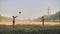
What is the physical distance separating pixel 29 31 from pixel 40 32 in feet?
1.96

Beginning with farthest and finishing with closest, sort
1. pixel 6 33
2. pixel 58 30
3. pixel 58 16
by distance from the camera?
pixel 58 16 < pixel 58 30 < pixel 6 33

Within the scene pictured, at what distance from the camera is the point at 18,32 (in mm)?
8797

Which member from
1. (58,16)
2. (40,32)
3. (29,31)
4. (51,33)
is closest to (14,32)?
(29,31)

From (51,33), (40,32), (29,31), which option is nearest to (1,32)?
(29,31)

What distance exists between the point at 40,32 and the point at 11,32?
1566mm

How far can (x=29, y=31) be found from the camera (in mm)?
9000

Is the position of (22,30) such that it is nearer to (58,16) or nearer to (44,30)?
(44,30)

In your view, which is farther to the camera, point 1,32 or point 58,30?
point 58,30

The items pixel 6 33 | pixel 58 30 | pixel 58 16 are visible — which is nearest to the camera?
pixel 6 33

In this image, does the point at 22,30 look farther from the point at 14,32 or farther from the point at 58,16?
the point at 58,16

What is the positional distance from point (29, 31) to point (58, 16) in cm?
1184

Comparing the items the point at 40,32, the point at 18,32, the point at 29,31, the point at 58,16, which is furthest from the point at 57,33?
the point at 58,16

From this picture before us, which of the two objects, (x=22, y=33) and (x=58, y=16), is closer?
(x=22, y=33)

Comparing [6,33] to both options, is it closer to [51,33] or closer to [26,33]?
[26,33]
